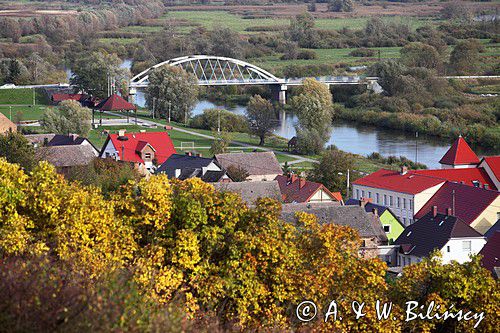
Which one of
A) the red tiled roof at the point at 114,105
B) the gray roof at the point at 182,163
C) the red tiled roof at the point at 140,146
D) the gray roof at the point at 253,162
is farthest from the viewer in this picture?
the red tiled roof at the point at 114,105

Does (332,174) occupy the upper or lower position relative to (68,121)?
upper

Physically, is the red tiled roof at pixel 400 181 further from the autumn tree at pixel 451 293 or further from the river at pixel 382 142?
the autumn tree at pixel 451 293

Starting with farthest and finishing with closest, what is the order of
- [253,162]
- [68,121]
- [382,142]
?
[382,142] < [68,121] < [253,162]

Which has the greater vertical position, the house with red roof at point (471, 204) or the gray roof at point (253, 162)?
the house with red roof at point (471, 204)

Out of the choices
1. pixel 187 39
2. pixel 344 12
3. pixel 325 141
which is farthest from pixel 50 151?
pixel 344 12

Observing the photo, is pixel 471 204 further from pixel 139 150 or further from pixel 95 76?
pixel 95 76

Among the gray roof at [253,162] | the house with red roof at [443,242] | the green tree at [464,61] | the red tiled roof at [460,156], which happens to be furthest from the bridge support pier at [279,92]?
the house with red roof at [443,242]

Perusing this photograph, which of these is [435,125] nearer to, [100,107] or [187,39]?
[100,107]
